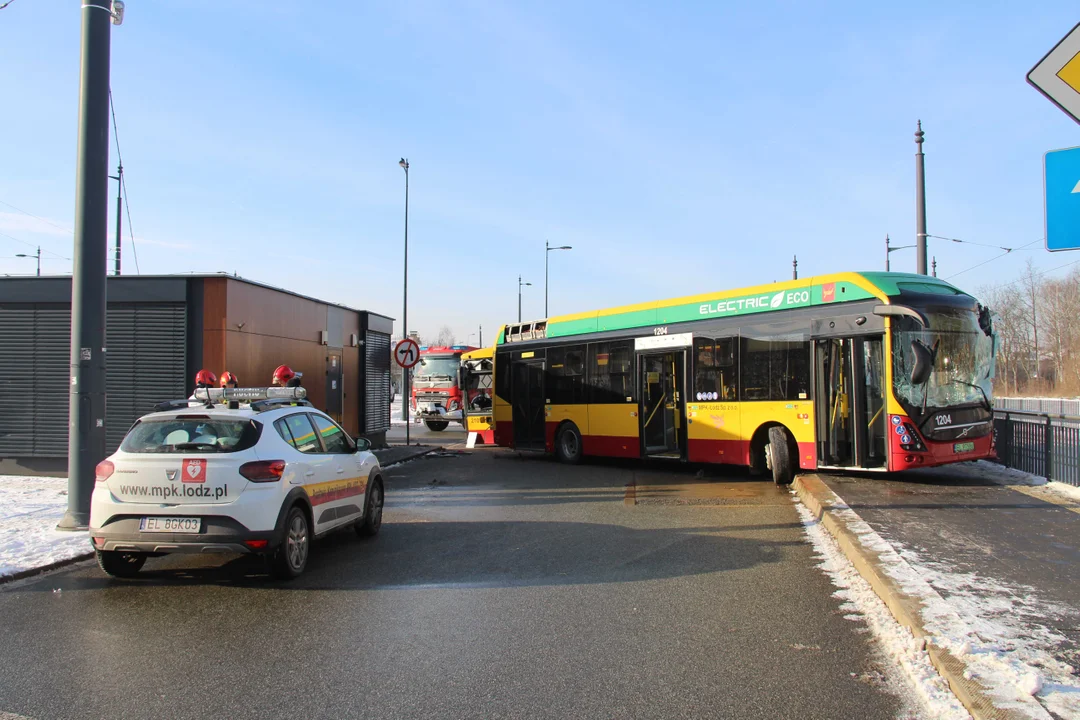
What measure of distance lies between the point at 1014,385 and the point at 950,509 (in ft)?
192

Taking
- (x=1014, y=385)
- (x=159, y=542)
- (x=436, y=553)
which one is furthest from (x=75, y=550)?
(x=1014, y=385)

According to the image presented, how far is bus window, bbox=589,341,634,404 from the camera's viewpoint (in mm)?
16711

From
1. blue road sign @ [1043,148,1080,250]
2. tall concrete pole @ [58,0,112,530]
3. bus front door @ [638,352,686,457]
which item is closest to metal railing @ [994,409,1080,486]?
bus front door @ [638,352,686,457]

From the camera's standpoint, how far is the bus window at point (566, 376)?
1800 centimetres

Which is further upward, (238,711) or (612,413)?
(612,413)

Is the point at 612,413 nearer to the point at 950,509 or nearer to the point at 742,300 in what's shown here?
the point at 742,300

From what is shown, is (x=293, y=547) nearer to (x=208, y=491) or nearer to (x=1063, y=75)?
(x=208, y=491)

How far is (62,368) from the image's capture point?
578 inches

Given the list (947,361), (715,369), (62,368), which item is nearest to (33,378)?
(62,368)

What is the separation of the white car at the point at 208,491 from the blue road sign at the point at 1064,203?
616 centimetres

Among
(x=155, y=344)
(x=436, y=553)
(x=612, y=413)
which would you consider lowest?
(x=436, y=553)

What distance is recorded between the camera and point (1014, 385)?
195 ft

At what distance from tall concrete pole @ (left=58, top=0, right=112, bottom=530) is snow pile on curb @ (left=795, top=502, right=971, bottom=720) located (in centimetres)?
837

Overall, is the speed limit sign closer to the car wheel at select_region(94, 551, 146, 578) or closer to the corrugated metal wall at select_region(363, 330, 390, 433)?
the corrugated metal wall at select_region(363, 330, 390, 433)
